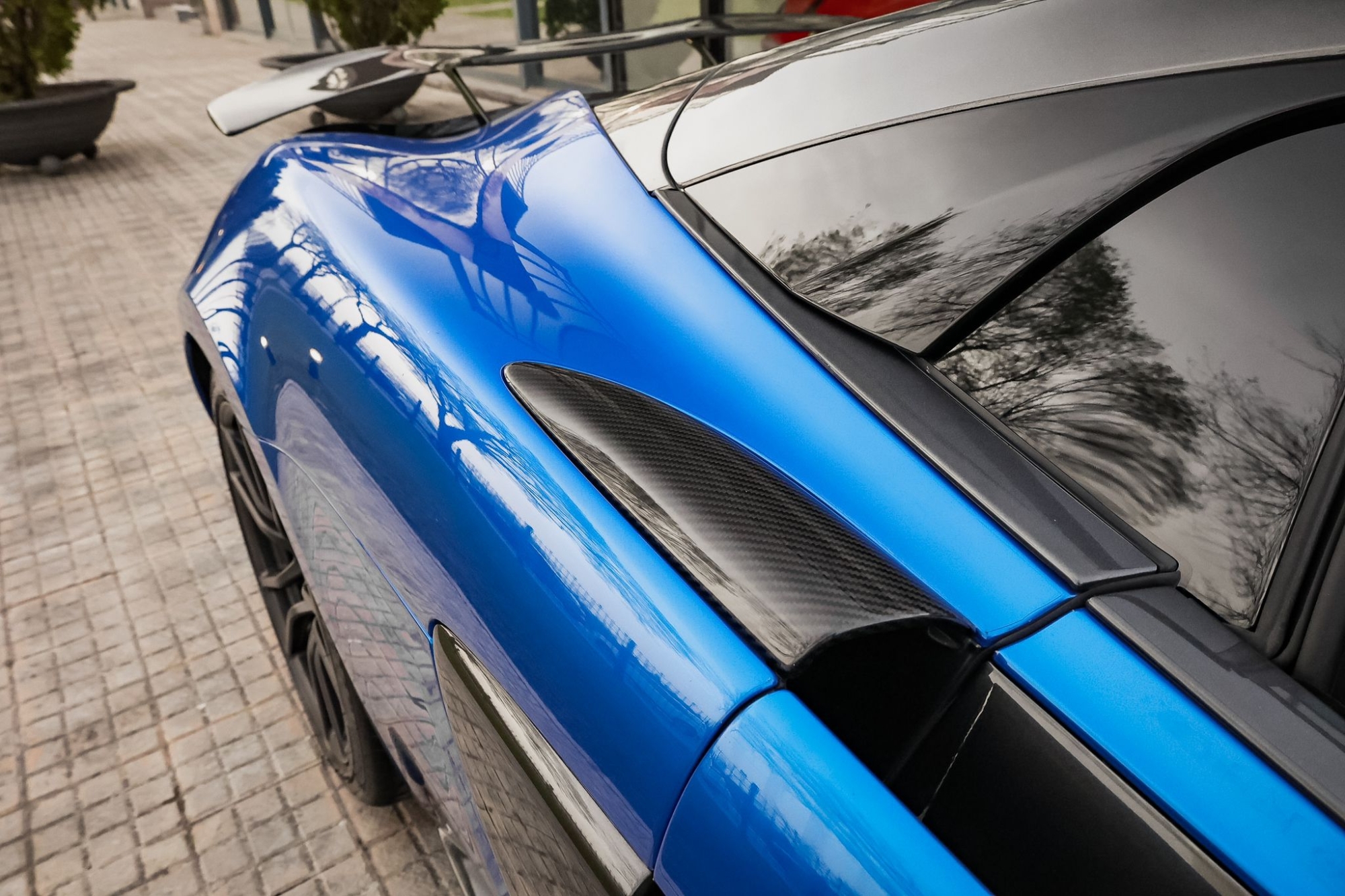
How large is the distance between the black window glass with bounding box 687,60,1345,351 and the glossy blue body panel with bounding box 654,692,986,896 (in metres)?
0.48

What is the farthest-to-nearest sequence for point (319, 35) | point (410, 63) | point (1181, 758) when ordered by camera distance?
point (319, 35)
point (410, 63)
point (1181, 758)

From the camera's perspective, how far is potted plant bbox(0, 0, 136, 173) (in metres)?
7.97

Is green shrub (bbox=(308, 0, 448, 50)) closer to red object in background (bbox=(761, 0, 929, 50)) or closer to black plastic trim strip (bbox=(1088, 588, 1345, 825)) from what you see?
red object in background (bbox=(761, 0, 929, 50))

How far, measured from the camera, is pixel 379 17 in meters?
8.99

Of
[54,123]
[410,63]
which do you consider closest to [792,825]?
[410,63]

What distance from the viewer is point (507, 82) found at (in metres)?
10.1

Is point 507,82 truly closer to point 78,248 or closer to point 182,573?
point 78,248

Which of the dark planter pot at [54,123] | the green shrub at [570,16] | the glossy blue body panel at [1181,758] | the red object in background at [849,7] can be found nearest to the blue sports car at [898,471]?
the glossy blue body panel at [1181,758]

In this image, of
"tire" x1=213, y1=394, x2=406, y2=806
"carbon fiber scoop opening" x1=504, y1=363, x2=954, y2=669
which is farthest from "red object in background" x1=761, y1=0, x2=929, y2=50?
"carbon fiber scoop opening" x1=504, y1=363, x2=954, y2=669

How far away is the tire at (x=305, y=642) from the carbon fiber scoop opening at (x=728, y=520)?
3.32 ft

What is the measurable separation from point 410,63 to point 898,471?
5.22ft

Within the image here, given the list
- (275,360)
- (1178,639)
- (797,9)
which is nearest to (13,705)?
(275,360)

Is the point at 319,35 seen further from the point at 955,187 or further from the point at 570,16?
the point at 955,187

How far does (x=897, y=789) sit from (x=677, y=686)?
201 mm
